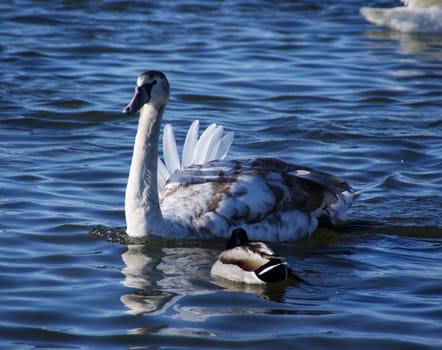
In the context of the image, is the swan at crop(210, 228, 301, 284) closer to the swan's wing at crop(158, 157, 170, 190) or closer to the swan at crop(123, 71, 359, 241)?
the swan at crop(123, 71, 359, 241)

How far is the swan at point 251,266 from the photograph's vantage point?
8.16 meters

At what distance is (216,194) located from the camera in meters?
9.45

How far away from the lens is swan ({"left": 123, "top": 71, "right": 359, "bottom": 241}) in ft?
30.6

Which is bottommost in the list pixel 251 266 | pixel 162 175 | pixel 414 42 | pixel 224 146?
pixel 251 266

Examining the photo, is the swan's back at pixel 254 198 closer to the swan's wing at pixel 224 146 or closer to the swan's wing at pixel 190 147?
the swan's wing at pixel 190 147

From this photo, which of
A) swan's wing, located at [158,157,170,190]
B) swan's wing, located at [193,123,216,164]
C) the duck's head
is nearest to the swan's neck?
the duck's head

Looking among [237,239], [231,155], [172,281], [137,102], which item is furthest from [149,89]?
[231,155]

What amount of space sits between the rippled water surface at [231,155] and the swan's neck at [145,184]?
0.61 ft

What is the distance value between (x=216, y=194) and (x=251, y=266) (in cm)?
133

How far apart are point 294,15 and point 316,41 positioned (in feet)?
7.57

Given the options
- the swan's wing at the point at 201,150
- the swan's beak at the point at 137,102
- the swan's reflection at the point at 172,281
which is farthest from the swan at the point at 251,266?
the swan's wing at the point at 201,150

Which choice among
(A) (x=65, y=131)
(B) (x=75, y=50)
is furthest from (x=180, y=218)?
(B) (x=75, y=50)

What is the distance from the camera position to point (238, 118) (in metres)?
14.4

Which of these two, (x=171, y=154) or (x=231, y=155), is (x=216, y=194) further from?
(x=231, y=155)
